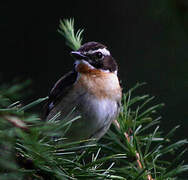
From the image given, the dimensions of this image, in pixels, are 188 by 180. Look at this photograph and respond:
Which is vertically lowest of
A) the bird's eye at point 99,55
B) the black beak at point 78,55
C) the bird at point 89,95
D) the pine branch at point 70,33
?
the bird at point 89,95

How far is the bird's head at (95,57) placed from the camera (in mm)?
3816

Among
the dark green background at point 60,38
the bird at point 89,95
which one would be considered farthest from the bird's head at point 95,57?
the dark green background at point 60,38

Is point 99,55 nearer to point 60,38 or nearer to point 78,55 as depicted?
point 78,55

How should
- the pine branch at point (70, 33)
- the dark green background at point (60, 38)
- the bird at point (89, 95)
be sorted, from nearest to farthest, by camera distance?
the pine branch at point (70, 33), the bird at point (89, 95), the dark green background at point (60, 38)

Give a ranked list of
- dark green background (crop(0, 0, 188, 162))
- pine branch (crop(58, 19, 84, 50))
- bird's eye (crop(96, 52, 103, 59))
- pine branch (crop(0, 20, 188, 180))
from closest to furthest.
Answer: pine branch (crop(0, 20, 188, 180)), pine branch (crop(58, 19, 84, 50)), bird's eye (crop(96, 52, 103, 59)), dark green background (crop(0, 0, 188, 162))

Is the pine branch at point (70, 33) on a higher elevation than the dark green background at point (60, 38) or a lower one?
higher

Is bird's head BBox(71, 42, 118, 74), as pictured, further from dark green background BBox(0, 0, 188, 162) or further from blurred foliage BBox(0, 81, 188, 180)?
blurred foliage BBox(0, 81, 188, 180)

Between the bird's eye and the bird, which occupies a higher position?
the bird's eye

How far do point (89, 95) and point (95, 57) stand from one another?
475 mm

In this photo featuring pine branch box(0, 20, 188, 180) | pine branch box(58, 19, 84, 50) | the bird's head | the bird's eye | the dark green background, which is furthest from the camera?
the dark green background

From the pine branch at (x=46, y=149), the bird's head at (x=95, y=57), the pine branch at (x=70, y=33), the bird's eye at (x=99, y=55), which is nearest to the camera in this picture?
the pine branch at (x=46, y=149)

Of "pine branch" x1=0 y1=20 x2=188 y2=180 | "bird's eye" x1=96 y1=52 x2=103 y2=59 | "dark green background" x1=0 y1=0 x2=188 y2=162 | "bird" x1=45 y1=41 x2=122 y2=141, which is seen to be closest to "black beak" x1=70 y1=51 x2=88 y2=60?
"bird" x1=45 y1=41 x2=122 y2=141

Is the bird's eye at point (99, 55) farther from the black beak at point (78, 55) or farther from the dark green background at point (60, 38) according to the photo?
the dark green background at point (60, 38)

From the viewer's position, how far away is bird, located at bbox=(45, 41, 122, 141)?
3678 millimetres
